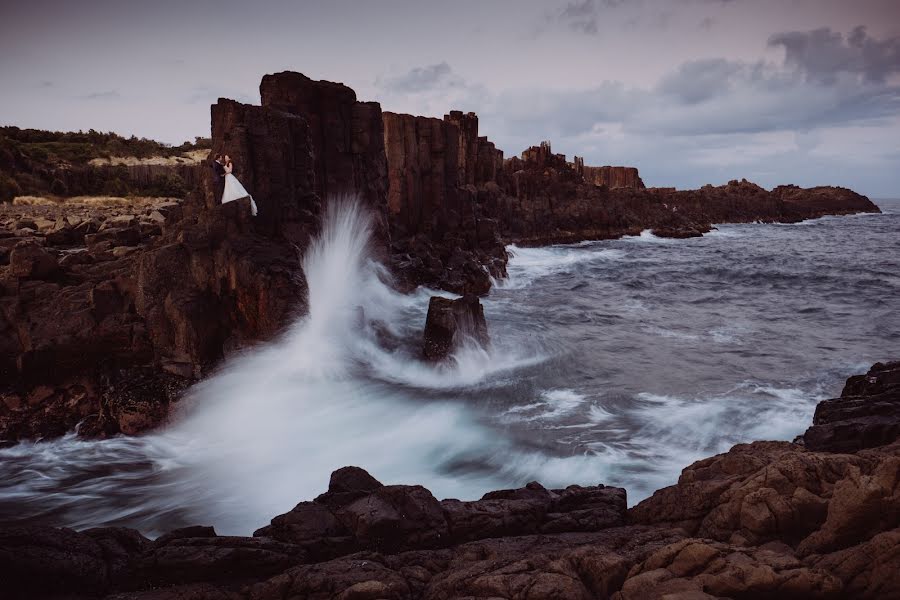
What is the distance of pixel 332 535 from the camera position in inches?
216

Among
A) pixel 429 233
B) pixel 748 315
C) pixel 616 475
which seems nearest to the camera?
pixel 616 475

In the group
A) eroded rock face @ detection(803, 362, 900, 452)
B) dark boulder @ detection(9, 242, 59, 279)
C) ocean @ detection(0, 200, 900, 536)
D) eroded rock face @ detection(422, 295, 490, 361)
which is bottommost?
ocean @ detection(0, 200, 900, 536)

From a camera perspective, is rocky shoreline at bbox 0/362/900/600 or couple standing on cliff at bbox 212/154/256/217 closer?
rocky shoreline at bbox 0/362/900/600

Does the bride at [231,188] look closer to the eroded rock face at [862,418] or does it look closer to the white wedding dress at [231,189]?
the white wedding dress at [231,189]

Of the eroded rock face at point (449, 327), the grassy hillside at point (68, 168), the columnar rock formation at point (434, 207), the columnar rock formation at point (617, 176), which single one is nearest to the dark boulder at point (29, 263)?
the eroded rock face at point (449, 327)

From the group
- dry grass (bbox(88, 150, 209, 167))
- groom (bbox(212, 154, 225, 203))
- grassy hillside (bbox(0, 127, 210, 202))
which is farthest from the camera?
dry grass (bbox(88, 150, 209, 167))

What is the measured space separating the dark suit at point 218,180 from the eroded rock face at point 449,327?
5659mm

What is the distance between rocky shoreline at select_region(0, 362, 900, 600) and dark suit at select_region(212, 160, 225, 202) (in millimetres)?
8398

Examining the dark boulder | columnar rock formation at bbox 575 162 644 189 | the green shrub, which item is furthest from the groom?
columnar rock formation at bbox 575 162 644 189

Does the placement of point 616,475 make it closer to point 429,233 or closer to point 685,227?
point 429,233

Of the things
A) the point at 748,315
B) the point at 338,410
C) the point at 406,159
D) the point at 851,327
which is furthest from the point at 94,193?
the point at 851,327

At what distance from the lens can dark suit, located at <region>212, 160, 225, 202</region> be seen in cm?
1219

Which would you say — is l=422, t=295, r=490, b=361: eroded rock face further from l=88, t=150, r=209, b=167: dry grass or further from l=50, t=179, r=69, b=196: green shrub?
l=88, t=150, r=209, b=167: dry grass

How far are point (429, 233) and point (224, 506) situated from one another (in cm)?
2227
